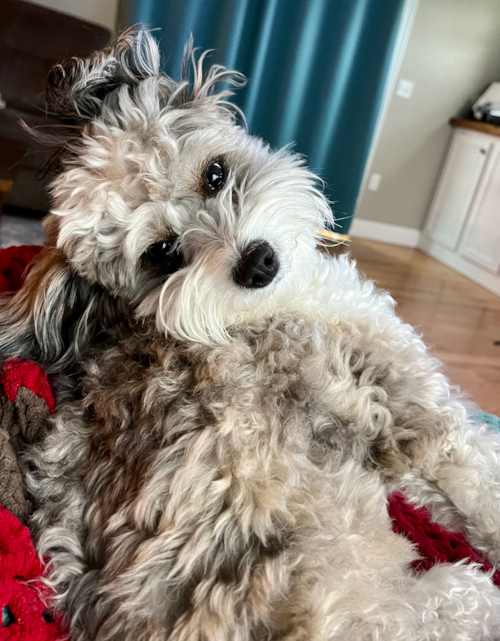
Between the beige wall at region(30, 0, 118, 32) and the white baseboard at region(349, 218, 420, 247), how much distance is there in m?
2.96

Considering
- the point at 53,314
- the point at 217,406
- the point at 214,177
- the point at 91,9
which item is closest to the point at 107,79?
the point at 214,177

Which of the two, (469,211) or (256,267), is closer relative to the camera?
(256,267)

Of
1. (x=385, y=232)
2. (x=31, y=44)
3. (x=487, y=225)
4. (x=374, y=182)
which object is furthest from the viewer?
(x=385, y=232)

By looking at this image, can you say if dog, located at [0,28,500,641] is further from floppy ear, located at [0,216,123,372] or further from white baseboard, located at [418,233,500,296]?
white baseboard, located at [418,233,500,296]

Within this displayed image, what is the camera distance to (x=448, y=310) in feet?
13.6

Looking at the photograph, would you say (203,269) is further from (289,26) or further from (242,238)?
(289,26)

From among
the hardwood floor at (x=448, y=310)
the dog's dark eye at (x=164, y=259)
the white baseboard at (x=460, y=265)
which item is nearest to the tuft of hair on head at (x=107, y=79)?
the dog's dark eye at (x=164, y=259)

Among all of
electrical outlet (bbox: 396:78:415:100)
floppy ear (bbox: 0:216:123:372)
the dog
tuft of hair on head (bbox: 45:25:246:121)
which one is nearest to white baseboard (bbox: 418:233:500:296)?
electrical outlet (bbox: 396:78:415:100)

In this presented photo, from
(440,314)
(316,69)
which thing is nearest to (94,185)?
(440,314)

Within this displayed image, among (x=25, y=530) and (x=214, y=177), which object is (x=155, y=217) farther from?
(x=25, y=530)

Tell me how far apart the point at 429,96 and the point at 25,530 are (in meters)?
5.57

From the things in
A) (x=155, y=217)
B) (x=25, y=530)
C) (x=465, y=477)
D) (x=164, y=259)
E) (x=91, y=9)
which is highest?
(x=91, y=9)

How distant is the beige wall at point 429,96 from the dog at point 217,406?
444 cm

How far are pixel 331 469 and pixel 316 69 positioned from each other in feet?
13.1
